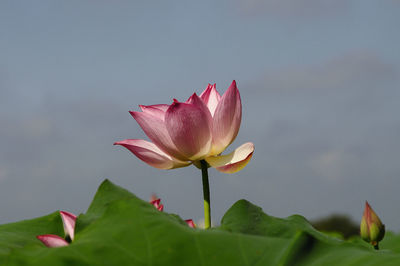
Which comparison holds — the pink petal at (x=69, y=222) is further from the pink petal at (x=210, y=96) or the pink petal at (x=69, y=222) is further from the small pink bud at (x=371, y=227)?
the small pink bud at (x=371, y=227)

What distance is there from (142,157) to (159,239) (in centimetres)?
55

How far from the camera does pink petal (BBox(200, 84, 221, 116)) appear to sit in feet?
4.36

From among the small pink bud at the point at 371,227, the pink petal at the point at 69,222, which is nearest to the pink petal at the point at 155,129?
the pink petal at the point at 69,222

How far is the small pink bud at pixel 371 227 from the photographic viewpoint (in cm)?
156

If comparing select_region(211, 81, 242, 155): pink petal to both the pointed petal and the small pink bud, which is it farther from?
the small pink bud

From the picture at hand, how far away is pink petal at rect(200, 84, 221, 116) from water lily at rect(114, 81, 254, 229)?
0.08ft

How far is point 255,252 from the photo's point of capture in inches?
29.3

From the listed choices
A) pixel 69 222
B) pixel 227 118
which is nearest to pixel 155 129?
A: pixel 227 118

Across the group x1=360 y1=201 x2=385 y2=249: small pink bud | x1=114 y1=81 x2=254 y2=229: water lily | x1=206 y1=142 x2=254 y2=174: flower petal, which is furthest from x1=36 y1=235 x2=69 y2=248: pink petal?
x1=360 y1=201 x2=385 y2=249: small pink bud

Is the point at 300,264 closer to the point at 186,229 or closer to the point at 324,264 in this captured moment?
the point at 324,264

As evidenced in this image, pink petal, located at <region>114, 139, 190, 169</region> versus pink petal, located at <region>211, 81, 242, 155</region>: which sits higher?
pink petal, located at <region>211, 81, 242, 155</region>

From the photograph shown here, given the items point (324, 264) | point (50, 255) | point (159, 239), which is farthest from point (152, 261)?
point (324, 264)

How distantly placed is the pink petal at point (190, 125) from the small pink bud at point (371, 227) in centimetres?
70

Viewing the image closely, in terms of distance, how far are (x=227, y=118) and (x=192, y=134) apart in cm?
11
